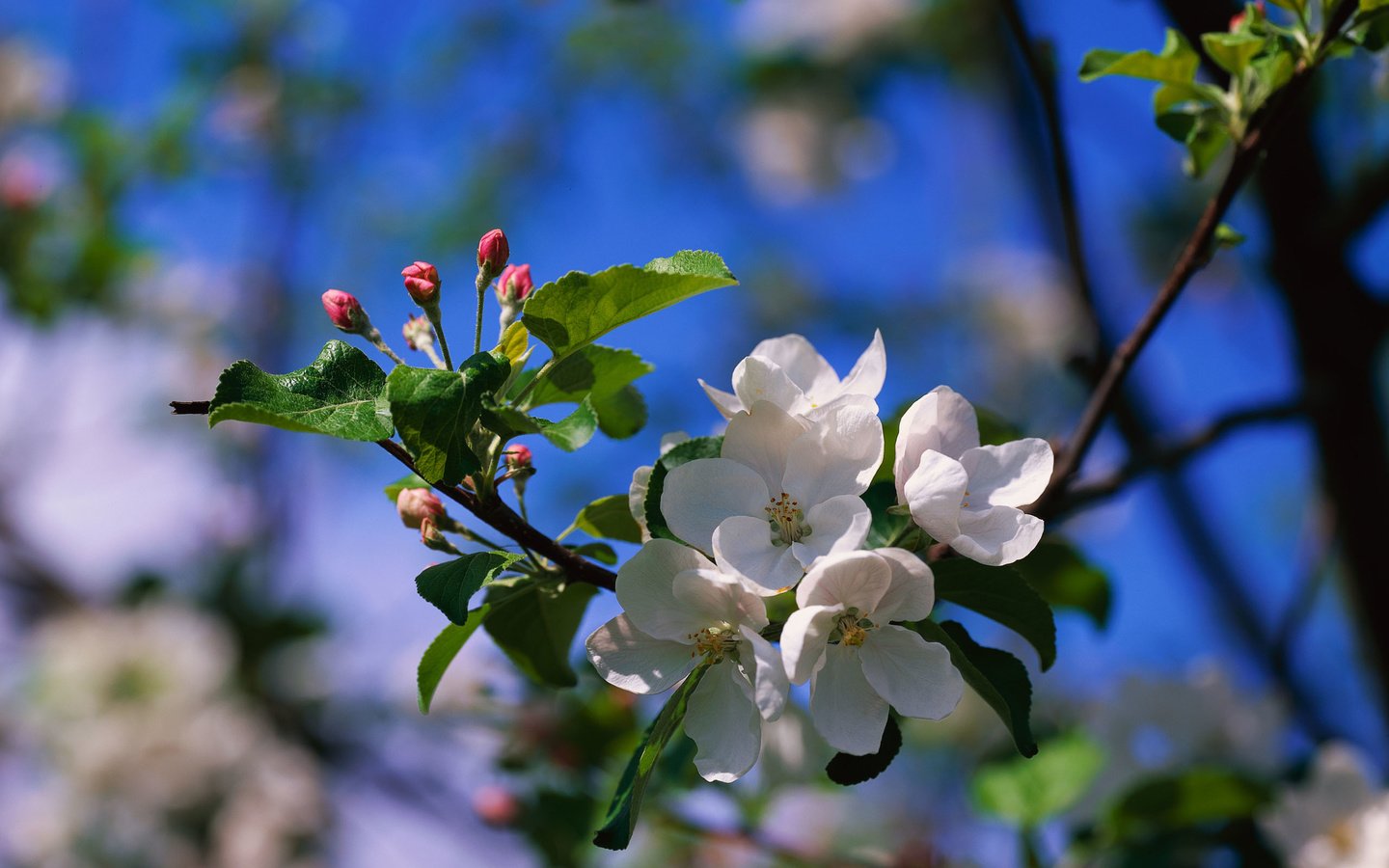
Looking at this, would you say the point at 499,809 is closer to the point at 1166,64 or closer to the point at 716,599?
the point at 716,599

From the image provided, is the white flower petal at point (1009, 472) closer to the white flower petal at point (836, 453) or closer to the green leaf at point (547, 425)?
the white flower petal at point (836, 453)

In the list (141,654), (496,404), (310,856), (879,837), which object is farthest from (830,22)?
(496,404)

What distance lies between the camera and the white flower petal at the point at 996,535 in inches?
26.5

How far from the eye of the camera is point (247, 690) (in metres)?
3.69

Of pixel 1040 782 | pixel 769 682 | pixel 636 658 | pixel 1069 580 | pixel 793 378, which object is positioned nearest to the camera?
pixel 769 682

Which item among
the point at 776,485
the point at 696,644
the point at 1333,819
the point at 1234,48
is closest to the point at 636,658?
the point at 696,644

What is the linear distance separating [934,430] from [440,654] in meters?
0.39

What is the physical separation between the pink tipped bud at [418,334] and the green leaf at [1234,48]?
2.15 feet

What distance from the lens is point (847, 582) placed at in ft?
2.11

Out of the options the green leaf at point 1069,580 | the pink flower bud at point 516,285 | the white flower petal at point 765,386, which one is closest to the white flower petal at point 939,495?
the white flower petal at point 765,386

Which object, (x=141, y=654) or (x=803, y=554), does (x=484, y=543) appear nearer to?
(x=803, y=554)

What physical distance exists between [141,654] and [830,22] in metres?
3.62

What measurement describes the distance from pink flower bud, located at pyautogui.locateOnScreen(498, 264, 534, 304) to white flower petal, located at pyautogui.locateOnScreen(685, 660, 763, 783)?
30 centimetres

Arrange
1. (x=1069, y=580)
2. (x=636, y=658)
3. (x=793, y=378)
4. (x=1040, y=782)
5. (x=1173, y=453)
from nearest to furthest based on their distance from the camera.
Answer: (x=636, y=658)
(x=793, y=378)
(x=1069, y=580)
(x=1173, y=453)
(x=1040, y=782)
